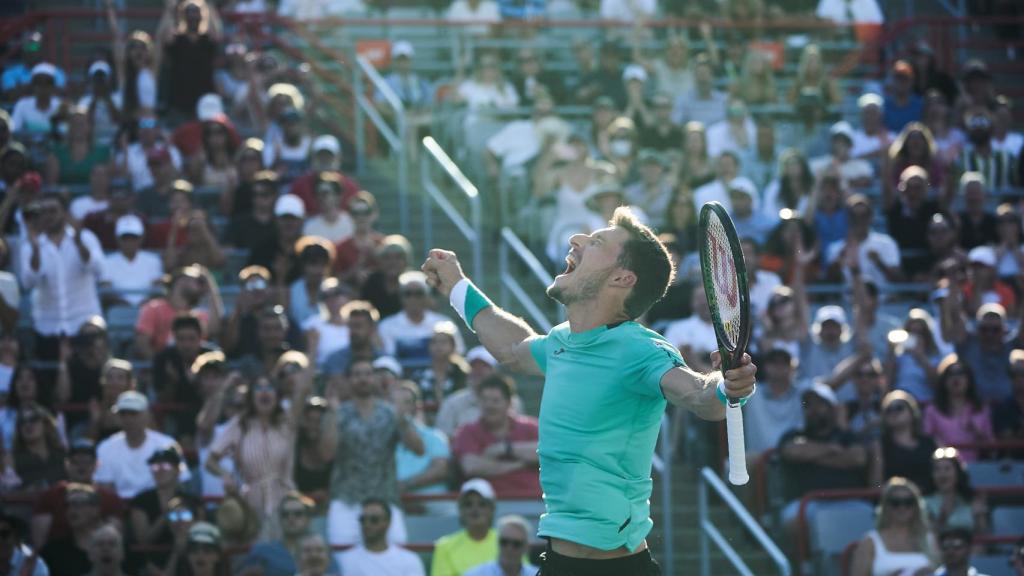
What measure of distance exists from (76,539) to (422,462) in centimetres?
217

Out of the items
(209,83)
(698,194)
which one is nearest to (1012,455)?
(698,194)

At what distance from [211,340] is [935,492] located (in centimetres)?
500

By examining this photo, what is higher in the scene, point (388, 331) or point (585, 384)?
point (585, 384)

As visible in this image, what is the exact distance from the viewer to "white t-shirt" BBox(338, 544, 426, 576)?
1061cm

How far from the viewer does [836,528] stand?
448 inches

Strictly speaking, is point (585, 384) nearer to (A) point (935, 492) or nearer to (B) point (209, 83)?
(A) point (935, 492)

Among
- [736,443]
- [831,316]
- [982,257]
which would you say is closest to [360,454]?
[831,316]

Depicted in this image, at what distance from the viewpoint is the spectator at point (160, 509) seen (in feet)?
35.7

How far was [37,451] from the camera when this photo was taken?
38.7 feet

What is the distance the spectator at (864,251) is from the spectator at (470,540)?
4649 mm

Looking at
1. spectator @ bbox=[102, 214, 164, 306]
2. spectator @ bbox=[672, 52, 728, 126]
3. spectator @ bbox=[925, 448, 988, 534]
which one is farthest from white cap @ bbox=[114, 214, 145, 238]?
spectator @ bbox=[925, 448, 988, 534]

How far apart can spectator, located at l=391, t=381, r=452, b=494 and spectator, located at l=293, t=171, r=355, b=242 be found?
261cm

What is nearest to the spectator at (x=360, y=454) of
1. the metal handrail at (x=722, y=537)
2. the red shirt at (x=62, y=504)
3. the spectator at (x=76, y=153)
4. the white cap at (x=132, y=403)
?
the white cap at (x=132, y=403)

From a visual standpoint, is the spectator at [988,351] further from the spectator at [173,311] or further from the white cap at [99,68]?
the white cap at [99,68]
